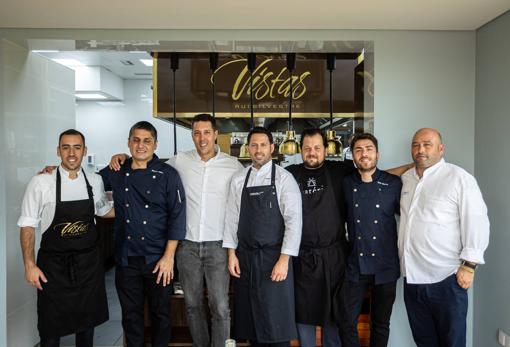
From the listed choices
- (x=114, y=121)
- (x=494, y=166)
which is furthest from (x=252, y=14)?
(x=114, y=121)

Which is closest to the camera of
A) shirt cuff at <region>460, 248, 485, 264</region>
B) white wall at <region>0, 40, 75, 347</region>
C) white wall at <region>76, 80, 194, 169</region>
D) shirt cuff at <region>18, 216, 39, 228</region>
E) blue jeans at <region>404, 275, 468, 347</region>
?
shirt cuff at <region>460, 248, 485, 264</region>

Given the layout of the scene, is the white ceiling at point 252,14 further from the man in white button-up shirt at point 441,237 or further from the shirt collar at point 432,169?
the shirt collar at point 432,169

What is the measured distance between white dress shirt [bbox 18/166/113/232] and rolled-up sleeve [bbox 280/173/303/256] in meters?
1.24

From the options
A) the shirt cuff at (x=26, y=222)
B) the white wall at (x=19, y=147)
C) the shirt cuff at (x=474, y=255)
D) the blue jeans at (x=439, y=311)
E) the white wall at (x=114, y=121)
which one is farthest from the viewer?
the white wall at (x=114, y=121)

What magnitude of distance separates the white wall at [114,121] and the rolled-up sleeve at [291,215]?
19.8ft

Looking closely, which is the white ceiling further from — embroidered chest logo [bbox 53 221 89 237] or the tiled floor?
the tiled floor

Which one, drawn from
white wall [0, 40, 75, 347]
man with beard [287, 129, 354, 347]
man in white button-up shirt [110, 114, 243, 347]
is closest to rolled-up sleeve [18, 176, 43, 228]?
white wall [0, 40, 75, 347]

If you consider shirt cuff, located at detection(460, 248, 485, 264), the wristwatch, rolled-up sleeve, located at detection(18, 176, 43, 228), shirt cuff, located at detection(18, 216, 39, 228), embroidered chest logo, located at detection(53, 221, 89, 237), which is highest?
rolled-up sleeve, located at detection(18, 176, 43, 228)

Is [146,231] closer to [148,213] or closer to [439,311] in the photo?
[148,213]

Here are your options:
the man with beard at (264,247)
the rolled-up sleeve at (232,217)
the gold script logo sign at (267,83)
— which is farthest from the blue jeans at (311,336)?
the gold script logo sign at (267,83)

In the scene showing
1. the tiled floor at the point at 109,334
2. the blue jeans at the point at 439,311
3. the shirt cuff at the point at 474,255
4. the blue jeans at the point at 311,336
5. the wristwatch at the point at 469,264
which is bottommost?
the tiled floor at the point at 109,334

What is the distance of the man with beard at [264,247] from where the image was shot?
8.16 ft

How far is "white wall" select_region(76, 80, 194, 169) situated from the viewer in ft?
27.4

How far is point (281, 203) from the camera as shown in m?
2.50
